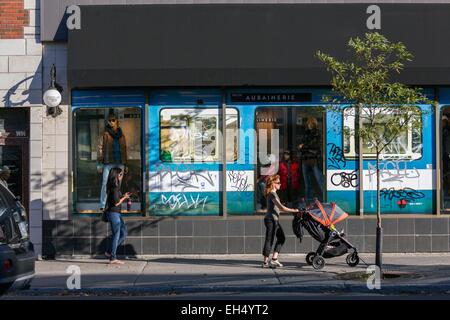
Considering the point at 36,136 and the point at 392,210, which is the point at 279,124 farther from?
the point at 36,136

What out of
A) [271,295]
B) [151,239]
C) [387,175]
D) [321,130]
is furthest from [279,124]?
[271,295]

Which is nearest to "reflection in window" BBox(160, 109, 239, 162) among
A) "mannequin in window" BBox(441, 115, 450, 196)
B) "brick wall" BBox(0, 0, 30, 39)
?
"brick wall" BBox(0, 0, 30, 39)

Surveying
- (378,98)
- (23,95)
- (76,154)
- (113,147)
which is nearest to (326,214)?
(378,98)

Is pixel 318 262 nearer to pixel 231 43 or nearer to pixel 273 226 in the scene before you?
pixel 273 226

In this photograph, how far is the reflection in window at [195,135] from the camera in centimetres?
1377

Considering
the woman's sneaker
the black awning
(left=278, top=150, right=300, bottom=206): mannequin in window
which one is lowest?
the woman's sneaker

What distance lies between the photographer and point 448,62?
43.1 ft

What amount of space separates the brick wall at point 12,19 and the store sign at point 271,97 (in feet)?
14.1

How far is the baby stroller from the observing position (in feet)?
39.2

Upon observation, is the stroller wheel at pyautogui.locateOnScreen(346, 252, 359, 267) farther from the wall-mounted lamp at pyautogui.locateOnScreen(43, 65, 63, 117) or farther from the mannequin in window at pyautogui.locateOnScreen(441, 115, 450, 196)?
the wall-mounted lamp at pyautogui.locateOnScreen(43, 65, 63, 117)

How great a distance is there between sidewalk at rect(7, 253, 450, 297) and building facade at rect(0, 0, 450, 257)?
57cm

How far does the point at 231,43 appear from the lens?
1320cm

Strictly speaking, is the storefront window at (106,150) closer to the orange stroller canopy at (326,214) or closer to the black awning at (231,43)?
the black awning at (231,43)

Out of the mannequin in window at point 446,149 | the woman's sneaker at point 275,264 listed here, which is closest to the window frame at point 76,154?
the woman's sneaker at point 275,264
